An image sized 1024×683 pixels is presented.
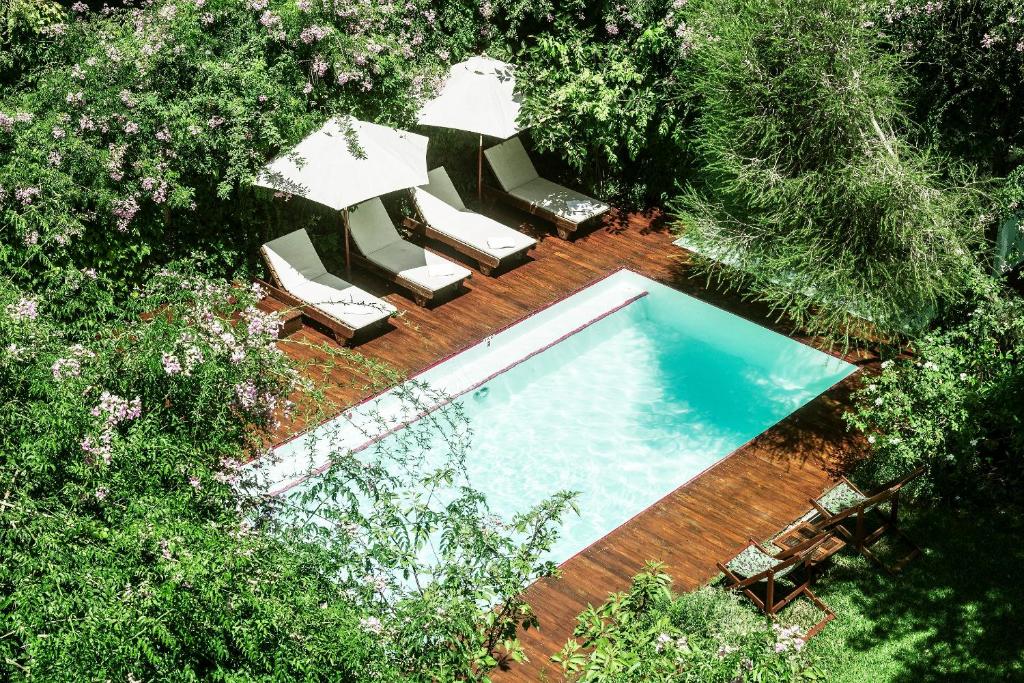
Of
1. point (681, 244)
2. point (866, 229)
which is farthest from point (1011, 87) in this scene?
point (681, 244)

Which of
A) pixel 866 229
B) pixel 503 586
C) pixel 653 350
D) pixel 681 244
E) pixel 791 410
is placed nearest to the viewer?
pixel 503 586

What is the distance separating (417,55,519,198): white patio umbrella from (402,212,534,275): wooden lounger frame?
52.6 inches

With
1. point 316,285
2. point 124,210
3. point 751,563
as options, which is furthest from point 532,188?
point 751,563

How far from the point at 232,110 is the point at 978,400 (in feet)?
28.1

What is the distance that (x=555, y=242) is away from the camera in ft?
52.5

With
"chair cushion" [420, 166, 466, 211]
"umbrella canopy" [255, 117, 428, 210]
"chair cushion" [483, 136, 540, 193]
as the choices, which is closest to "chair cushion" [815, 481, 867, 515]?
"umbrella canopy" [255, 117, 428, 210]

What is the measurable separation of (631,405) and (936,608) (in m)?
4.34

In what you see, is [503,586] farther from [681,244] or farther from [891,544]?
[681,244]

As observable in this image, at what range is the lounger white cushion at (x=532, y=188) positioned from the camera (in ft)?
52.6

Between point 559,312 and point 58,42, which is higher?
point 58,42

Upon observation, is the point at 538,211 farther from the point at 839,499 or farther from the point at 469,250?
the point at 839,499

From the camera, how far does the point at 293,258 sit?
A: 1408cm

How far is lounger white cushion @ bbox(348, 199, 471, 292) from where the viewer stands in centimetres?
1435

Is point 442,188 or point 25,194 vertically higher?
point 25,194
